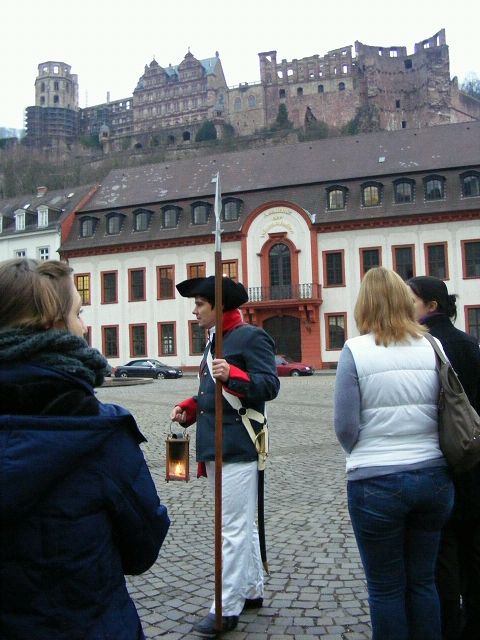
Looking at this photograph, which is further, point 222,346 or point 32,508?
point 222,346

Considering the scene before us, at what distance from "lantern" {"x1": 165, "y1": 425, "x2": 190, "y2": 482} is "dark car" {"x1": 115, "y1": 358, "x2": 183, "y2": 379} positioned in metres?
29.2

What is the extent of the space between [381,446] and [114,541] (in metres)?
1.39

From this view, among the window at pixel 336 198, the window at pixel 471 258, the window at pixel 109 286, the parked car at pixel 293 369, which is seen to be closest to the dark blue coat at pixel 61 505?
the parked car at pixel 293 369

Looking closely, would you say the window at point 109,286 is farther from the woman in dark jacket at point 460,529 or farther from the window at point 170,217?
the woman in dark jacket at point 460,529

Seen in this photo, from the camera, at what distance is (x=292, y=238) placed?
117 ft

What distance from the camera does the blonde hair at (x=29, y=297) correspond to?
1900 mm

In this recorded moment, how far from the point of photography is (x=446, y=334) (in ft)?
11.2

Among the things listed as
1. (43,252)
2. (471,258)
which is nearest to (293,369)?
(471,258)

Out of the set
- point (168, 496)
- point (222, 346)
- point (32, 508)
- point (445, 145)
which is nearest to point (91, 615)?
point (32, 508)

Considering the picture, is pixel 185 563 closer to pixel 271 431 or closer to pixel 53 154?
pixel 271 431

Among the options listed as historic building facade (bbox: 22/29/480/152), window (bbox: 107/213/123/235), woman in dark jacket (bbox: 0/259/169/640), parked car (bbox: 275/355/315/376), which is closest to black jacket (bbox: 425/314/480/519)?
woman in dark jacket (bbox: 0/259/169/640)

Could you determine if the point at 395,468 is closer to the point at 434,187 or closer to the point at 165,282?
the point at 434,187

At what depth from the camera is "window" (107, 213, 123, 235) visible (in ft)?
131

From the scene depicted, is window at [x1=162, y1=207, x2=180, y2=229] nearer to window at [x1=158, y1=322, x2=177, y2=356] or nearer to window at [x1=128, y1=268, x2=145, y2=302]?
window at [x1=128, y1=268, x2=145, y2=302]
